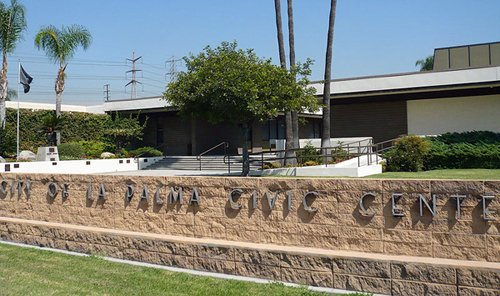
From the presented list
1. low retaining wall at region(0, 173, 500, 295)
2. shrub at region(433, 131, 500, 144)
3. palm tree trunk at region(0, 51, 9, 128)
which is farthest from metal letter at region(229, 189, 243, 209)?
palm tree trunk at region(0, 51, 9, 128)

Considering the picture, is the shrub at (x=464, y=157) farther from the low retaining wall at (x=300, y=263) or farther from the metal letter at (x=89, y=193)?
the low retaining wall at (x=300, y=263)

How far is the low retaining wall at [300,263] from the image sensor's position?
5.50m

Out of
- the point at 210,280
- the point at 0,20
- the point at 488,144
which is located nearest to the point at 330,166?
the point at 488,144

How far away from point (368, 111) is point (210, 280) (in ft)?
79.7

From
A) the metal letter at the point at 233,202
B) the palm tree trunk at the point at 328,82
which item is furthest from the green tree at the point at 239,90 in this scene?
the metal letter at the point at 233,202

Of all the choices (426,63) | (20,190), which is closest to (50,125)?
(20,190)

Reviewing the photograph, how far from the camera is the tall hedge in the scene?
28294 mm

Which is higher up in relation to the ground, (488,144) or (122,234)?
(488,144)

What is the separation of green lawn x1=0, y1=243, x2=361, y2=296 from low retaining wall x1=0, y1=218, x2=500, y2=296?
1.11 ft

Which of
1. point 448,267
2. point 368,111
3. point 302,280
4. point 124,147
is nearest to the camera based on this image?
point 448,267

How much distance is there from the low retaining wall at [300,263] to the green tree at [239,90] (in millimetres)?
11509

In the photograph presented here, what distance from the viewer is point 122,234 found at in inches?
321

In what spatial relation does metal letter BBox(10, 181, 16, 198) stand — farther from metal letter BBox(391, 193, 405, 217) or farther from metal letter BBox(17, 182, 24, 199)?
metal letter BBox(391, 193, 405, 217)

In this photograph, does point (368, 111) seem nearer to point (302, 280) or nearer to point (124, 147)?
point (124, 147)
